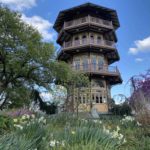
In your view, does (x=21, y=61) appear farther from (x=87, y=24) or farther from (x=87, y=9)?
(x=87, y=9)

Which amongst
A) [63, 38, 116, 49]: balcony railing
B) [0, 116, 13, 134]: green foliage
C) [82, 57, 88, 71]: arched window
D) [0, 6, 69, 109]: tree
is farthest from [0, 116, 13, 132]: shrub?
[63, 38, 116, 49]: balcony railing

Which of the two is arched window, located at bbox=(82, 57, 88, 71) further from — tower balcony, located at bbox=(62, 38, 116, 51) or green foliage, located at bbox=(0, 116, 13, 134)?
green foliage, located at bbox=(0, 116, 13, 134)

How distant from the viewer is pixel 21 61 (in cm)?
2688

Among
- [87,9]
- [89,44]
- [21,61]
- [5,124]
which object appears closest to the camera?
[5,124]

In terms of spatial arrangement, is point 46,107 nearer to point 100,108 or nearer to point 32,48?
point 32,48

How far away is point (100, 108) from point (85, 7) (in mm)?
14079

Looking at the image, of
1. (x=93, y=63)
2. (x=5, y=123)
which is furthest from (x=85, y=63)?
(x=5, y=123)

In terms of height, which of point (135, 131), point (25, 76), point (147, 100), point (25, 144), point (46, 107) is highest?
point (25, 76)

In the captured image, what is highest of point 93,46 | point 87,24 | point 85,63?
point 87,24

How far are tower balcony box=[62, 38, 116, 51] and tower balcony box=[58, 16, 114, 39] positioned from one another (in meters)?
1.81

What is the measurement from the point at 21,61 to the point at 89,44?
14.6 meters

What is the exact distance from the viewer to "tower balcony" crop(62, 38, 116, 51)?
39909 millimetres

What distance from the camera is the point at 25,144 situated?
4.38m

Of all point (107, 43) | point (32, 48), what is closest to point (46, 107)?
point (32, 48)
